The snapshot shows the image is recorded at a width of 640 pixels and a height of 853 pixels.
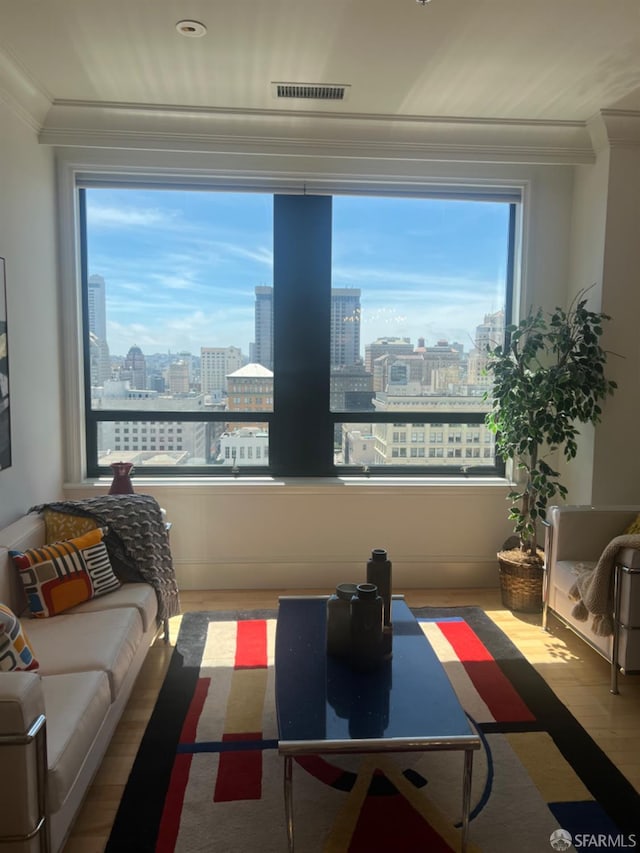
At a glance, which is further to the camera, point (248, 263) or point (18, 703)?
point (248, 263)

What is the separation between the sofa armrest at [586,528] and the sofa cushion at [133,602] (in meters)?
2.24

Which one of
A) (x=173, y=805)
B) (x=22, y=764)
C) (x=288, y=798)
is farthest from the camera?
(x=173, y=805)

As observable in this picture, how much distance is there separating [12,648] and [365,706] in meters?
1.21

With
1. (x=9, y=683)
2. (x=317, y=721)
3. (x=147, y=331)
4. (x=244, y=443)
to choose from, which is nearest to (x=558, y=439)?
(x=244, y=443)

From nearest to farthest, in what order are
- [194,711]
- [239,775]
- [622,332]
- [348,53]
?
[239,775] → [194,711] → [348,53] → [622,332]

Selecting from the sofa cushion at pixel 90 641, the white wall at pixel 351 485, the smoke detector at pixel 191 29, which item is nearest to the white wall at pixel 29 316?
the white wall at pixel 351 485

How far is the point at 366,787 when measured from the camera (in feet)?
7.23

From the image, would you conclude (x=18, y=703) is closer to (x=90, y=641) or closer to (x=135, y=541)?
(x=90, y=641)

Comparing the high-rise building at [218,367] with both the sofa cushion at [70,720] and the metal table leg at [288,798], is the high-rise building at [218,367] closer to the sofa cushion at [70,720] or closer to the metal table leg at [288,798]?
the sofa cushion at [70,720]

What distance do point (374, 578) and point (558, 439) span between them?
1785mm

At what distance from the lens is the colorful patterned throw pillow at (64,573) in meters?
2.70

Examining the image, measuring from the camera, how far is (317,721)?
6.40 ft

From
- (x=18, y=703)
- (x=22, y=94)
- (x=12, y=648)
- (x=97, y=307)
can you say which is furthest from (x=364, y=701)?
(x=22, y=94)

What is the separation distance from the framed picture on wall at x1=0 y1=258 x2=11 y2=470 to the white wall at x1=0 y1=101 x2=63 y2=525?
68 millimetres
